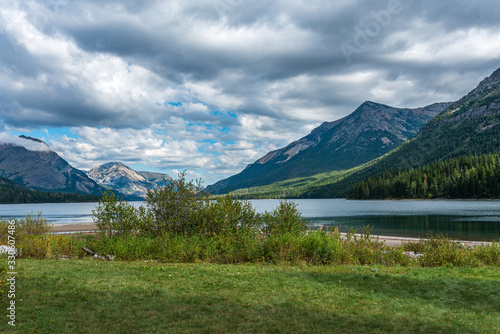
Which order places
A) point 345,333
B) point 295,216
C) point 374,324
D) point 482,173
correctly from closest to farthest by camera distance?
point 345,333
point 374,324
point 295,216
point 482,173

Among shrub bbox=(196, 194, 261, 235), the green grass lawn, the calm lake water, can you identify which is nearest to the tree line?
the calm lake water

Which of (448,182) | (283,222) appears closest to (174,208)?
(283,222)

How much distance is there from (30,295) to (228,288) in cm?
742

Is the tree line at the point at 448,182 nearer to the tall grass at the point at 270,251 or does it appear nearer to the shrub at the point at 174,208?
the tall grass at the point at 270,251

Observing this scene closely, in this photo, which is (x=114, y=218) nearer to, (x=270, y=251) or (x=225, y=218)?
(x=225, y=218)

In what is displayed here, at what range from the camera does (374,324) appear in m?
9.15

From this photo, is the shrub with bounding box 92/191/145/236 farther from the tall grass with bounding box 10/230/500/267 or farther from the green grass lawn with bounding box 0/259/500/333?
the green grass lawn with bounding box 0/259/500/333

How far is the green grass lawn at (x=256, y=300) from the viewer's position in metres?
9.03

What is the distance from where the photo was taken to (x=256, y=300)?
11281 mm

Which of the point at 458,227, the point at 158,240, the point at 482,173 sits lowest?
the point at 458,227

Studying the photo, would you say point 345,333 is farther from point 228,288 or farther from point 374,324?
point 228,288

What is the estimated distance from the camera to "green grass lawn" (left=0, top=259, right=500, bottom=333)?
9031mm

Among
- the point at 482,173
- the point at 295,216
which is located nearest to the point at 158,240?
the point at 295,216

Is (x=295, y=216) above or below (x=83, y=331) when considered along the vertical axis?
above
